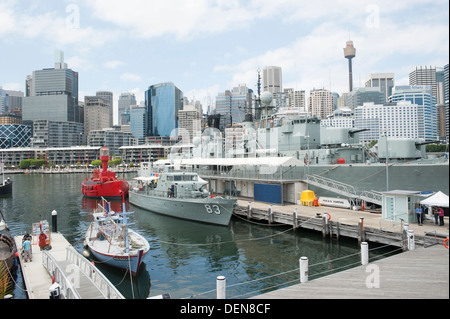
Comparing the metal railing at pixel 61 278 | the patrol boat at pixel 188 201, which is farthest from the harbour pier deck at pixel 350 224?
the metal railing at pixel 61 278

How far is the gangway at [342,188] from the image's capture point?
25719 mm

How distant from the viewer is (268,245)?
69.5 feet

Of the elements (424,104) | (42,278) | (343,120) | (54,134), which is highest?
(424,104)

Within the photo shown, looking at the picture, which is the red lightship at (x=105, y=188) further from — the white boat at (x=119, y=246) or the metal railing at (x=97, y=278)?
the metal railing at (x=97, y=278)

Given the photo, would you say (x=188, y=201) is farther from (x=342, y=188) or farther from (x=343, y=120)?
(x=343, y=120)

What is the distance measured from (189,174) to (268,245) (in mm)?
12684

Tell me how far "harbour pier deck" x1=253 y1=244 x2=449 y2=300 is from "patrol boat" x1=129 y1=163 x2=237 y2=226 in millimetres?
15946

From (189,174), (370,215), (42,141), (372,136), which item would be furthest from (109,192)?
(372,136)

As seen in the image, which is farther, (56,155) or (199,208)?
(56,155)

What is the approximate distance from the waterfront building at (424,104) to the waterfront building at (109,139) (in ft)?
567

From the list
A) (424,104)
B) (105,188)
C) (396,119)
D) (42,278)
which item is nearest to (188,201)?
(42,278)

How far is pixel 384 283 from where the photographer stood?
9.46m

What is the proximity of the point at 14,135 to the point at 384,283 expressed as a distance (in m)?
212

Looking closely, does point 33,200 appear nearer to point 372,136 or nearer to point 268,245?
point 268,245
